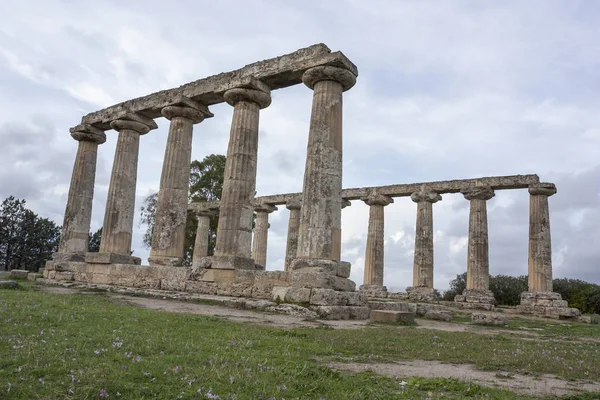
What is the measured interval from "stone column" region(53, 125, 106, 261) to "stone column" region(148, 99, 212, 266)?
6309 mm

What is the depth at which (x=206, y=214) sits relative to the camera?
39.1 metres

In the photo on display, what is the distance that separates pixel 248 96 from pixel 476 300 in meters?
20.8

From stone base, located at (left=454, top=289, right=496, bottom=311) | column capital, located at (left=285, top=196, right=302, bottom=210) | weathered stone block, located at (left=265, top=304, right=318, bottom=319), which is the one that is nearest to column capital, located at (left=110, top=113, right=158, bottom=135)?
weathered stone block, located at (left=265, top=304, right=318, bottom=319)

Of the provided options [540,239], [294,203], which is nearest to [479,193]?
[540,239]

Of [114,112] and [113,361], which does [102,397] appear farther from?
[114,112]

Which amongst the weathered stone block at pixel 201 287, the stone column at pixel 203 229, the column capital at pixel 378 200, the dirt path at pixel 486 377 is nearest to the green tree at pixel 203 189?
the stone column at pixel 203 229

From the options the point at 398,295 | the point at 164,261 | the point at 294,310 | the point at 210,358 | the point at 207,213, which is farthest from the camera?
the point at 207,213

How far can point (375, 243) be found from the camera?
34.5m

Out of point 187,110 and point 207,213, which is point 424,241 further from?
point 187,110

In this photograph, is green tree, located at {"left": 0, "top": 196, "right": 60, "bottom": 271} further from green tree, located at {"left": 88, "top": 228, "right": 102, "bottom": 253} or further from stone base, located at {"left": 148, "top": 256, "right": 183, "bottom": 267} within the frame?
stone base, located at {"left": 148, "top": 256, "right": 183, "bottom": 267}

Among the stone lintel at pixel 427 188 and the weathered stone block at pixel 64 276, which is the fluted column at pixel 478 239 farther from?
the weathered stone block at pixel 64 276

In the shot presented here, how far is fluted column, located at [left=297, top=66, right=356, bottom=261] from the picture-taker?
14.0 m

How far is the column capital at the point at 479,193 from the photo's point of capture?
29719mm

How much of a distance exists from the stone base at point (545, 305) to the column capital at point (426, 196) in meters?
8.57
